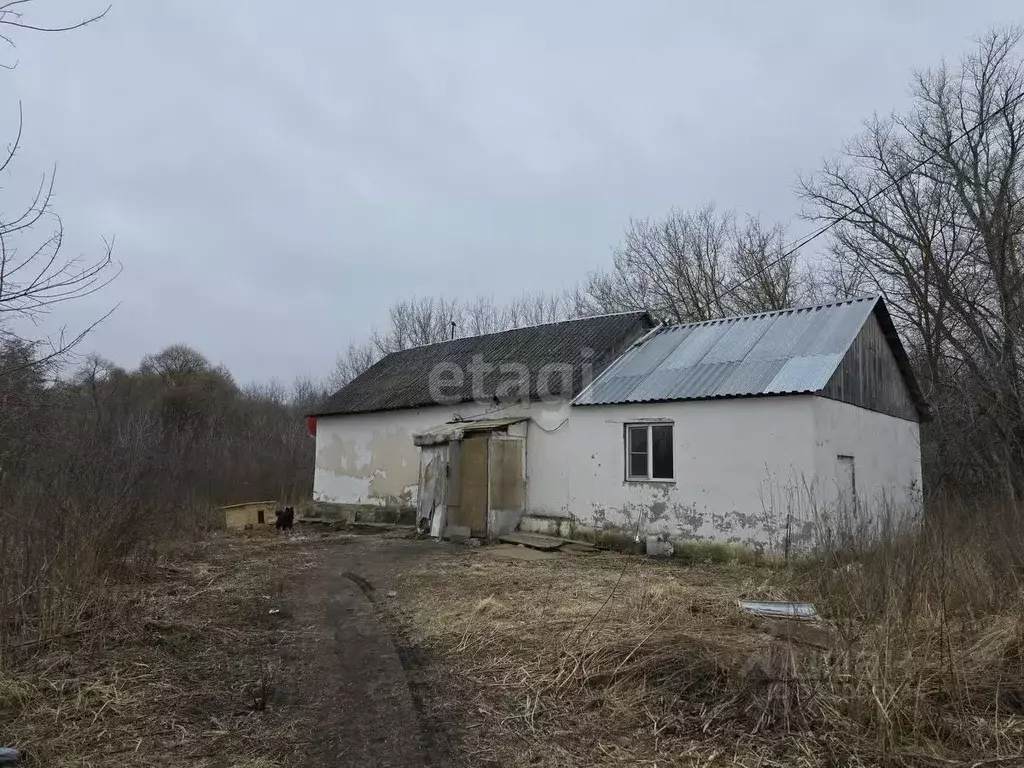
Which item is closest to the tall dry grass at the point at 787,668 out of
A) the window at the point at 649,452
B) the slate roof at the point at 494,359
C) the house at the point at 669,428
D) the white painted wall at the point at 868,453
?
the white painted wall at the point at 868,453

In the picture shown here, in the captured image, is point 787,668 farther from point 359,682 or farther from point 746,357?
point 746,357

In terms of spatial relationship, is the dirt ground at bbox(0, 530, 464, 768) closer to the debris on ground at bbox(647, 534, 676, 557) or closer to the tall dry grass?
the tall dry grass

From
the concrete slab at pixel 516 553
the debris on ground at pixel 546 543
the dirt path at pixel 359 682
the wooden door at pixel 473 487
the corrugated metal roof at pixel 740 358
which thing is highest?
the corrugated metal roof at pixel 740 358

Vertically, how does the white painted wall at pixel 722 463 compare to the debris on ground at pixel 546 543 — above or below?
above

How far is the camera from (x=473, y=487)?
14930mm

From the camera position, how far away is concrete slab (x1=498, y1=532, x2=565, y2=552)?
13.1 m

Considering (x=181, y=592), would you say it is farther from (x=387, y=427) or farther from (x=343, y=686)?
(x=387, y=427)

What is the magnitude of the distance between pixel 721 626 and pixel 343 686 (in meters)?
3.38

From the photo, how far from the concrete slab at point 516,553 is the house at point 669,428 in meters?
1.11

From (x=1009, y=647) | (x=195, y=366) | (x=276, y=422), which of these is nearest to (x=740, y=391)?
(x=1009, y=647)

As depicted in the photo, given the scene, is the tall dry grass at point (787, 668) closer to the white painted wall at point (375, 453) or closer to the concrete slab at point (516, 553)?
the concrete slab at point (516, 553)

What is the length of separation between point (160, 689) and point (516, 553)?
8489mm

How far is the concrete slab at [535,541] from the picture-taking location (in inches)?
516

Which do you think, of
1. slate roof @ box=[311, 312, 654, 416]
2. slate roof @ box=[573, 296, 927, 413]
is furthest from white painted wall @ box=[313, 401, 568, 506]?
slate roof @ box=[573, 296, 927, 413]
